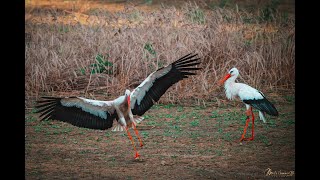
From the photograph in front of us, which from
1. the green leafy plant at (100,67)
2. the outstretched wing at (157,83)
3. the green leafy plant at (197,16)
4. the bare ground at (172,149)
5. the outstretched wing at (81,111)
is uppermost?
the green leafy plant at (197,16)

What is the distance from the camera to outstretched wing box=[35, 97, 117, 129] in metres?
6.08

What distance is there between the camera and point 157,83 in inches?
249

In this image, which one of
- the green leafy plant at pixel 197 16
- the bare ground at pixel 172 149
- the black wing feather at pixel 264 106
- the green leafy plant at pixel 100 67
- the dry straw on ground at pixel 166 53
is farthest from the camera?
the green leafy plant at pixel 197 16

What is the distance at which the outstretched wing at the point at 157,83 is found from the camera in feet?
20.5

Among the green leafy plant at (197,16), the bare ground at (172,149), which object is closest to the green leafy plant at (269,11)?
the green leafy plant at (197,16)

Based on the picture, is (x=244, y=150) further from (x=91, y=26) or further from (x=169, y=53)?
(x=91, y=26)

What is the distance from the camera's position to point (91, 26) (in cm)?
983

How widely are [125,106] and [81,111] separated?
1.45ft

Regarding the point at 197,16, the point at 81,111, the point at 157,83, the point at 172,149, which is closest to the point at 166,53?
the point at 197,16

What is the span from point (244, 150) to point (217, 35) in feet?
9.81

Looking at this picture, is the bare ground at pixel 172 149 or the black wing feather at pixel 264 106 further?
the black wing feather at pixel 264 106

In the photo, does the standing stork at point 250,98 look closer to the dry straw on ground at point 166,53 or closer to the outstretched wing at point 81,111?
the dry straw on ground at point 166,53

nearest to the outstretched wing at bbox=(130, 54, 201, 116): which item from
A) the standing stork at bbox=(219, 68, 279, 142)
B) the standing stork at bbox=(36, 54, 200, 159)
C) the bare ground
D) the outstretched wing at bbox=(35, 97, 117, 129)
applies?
the standing stork at bbox=(36, 54, 200, 159)

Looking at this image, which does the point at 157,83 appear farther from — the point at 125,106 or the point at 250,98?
the point at 250,98
